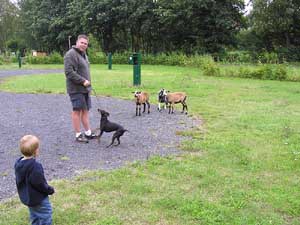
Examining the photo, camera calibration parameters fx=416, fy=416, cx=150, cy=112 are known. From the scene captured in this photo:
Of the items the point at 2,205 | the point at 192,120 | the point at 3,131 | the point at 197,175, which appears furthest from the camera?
the point at 192,120

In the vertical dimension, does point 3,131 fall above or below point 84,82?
below

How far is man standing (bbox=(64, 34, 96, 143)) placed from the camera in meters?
6.59

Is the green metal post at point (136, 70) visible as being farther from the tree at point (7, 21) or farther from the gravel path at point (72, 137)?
the tree at point (7, 21)

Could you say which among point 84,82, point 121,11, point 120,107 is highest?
point 121,11

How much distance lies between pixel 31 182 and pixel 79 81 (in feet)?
11.3

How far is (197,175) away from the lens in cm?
500

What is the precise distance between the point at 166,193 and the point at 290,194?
131cm

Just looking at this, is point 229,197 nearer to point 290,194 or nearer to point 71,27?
point 290,194

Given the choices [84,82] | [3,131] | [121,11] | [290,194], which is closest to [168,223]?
[290,194]

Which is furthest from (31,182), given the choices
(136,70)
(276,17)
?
(276,17)

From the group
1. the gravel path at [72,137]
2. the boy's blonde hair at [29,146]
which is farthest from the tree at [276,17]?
the boy's blonde hair at [29,146]

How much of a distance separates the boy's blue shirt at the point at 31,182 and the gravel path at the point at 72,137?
1.15 metres

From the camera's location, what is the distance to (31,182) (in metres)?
3.31

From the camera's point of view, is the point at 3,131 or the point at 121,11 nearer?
the point at 3,131
